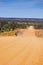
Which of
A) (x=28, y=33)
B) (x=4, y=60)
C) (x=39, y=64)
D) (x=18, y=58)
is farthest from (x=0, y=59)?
(x=28, y=33)

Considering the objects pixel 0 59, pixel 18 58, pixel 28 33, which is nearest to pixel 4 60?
pixel 0 59

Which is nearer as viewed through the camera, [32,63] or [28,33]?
[32,63]

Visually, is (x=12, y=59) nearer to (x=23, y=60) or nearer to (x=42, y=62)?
(x=23, y=60)

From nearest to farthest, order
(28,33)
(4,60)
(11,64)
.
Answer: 1. (11,64)
2. (4,60)
3. (28,33)

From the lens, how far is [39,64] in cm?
1220

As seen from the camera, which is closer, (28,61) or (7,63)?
(7,63)

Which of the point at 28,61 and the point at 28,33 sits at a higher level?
the point at 28,61

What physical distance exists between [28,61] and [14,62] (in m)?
0.95

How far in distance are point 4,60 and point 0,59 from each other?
0.32 meters

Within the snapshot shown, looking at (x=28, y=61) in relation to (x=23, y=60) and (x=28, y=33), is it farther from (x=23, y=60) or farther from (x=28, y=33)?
(x=28, y=33)

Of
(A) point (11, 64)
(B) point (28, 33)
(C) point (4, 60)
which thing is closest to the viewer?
(A) point (11, 64)

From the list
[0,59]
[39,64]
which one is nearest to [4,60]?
[0,59]

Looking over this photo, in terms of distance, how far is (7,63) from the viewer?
39.0ft

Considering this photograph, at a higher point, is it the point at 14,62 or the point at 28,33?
the point at 14,62
